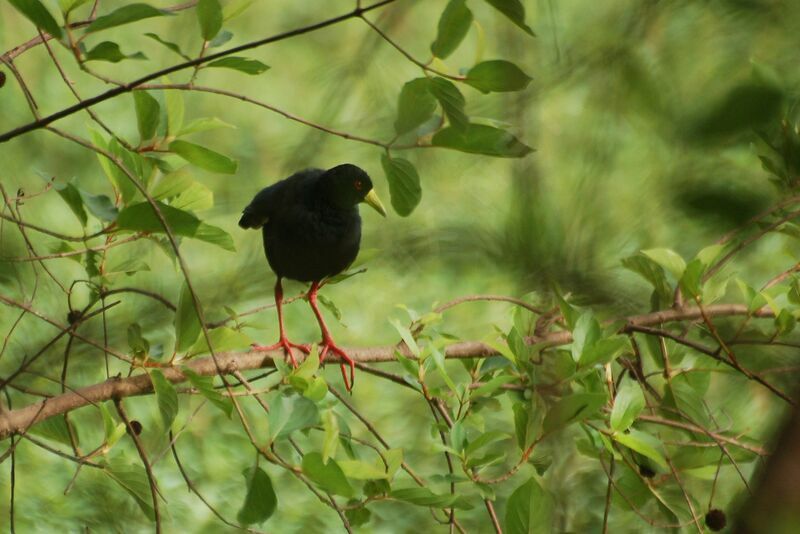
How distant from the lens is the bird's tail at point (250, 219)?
2.66 metres

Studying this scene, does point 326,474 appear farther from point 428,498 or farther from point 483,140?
point 483,140

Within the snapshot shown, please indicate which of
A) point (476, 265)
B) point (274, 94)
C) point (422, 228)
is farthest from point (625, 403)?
point (274, 94)

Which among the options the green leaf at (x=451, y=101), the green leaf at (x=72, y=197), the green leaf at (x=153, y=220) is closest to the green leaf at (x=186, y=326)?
the green leaf at (x=72, y=197)

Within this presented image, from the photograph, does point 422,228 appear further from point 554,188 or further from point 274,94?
point 274,94

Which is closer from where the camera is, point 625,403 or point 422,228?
point 625,403

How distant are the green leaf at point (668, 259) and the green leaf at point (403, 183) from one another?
2.33ft

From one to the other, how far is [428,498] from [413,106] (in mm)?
554

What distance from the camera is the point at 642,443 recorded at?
5.53ft

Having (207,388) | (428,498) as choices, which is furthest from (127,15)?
(428,498)

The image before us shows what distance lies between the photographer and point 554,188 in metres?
3.42

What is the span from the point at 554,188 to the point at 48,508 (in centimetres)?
213

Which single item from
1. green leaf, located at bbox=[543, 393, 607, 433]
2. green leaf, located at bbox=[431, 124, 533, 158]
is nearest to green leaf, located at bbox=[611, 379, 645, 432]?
green leaf, located at bbox=[543, 393, 607, 433]

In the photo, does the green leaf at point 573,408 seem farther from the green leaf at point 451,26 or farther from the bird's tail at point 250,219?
the bird's tail at point 250,219

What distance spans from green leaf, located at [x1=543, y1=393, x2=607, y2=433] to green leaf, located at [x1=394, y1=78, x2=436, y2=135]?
48cm
